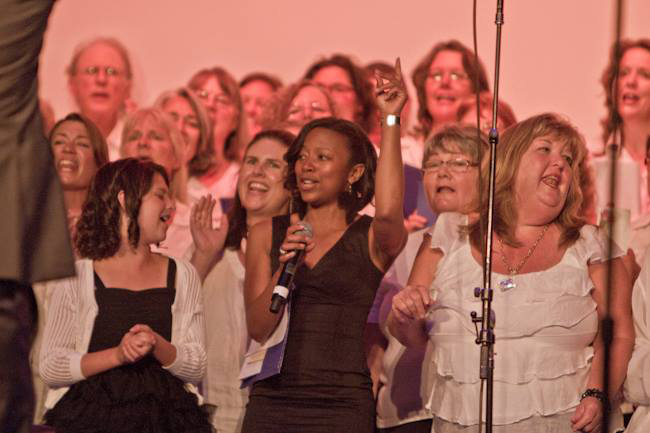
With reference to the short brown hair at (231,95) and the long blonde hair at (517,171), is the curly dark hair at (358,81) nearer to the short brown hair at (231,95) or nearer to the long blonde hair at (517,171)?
the short brown hair at (231,95)

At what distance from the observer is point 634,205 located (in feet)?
16.5

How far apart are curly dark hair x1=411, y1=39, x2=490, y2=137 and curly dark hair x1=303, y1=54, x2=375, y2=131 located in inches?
9.2

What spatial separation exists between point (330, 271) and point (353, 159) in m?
0.41

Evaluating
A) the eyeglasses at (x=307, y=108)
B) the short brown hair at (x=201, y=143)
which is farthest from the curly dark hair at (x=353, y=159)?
the short brown hair at (x=201, y=143)

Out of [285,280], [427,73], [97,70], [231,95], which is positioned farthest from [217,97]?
[285,280]

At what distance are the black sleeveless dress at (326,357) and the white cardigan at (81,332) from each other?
0.81 ft

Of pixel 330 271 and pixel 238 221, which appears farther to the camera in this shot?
pixel 238 221

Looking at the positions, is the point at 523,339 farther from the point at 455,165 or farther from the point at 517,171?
the point at 455,165

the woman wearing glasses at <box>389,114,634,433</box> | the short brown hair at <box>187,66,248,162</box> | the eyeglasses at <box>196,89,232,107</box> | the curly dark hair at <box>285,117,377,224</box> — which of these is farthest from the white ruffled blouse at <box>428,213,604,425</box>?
the eyeglasses at <box>196,89,232,107</box>

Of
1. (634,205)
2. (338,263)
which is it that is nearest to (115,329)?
(338,263)

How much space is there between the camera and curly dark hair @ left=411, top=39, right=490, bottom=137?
5590 millimetres

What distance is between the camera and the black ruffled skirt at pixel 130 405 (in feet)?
11.4

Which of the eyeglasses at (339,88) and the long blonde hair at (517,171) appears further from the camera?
the eyeglasses at (339,88)

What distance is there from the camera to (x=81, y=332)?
12.0ft
